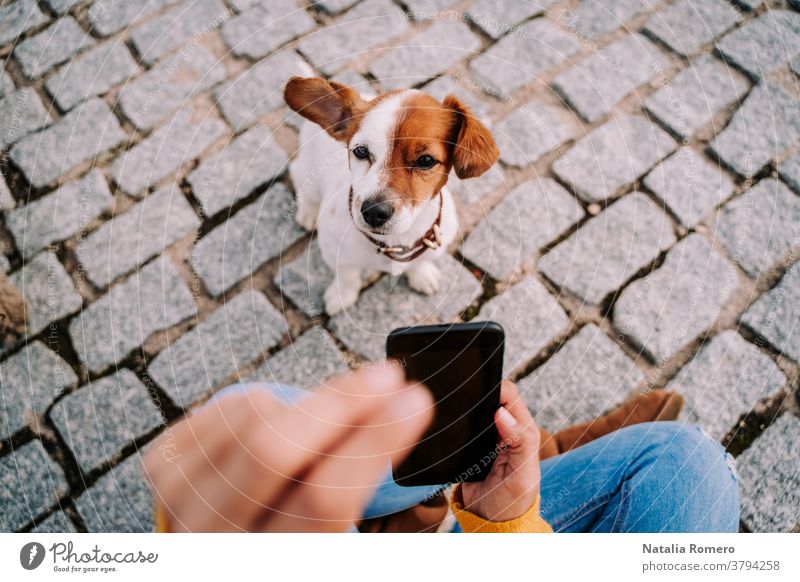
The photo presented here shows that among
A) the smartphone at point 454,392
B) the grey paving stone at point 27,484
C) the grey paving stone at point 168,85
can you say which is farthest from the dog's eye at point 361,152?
the grey paving stone at point 27,484

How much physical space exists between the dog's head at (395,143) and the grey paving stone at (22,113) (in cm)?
121

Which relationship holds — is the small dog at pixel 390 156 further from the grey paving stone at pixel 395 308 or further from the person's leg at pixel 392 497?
the person's leg at pixel 392 497

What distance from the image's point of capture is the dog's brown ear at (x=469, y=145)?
144 centimetres

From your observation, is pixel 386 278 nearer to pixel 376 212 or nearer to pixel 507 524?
pixel 376 212

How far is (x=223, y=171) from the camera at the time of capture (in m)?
2.01

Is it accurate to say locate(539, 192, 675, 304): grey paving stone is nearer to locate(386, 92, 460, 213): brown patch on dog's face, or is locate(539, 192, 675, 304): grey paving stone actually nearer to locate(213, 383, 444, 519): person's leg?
locate(386, 92, 460, 213): brown patch on dog's face

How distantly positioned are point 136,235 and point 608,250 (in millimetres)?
1745

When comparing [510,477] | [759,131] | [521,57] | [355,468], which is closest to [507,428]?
[510,477]

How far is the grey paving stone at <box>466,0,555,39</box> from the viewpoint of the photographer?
82.4 inches

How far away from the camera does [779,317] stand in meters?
1.87

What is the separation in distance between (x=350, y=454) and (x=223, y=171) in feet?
3.77
